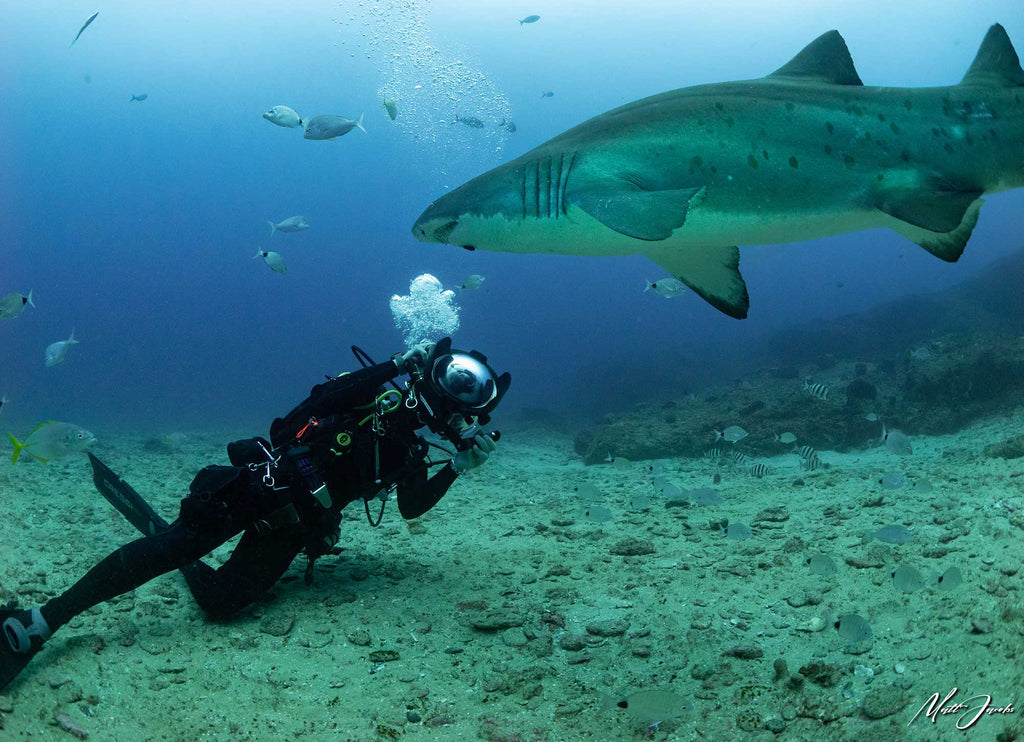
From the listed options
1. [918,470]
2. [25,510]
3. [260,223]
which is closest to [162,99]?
[260,223]

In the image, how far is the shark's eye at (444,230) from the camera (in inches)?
110

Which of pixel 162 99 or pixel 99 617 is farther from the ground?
pixel 99 617

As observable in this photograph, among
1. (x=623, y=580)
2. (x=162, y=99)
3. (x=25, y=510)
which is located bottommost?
(x=162, y=99)

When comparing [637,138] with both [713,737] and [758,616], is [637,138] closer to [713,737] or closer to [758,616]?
[713,737]

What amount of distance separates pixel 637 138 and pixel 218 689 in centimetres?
373

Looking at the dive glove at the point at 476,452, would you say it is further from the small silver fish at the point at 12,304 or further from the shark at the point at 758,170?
the small silver fish at the point at 12,304

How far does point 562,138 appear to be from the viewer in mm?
2916

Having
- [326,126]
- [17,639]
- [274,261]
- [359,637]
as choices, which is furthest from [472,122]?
[17,639]

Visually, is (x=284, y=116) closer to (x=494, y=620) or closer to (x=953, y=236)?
(x=494, y=620)

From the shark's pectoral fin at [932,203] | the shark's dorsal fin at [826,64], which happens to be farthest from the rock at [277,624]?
the shark's dorsal fin at [826,64]

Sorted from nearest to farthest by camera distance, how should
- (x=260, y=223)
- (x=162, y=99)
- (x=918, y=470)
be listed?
(x=918, y=470) → (x=162, y=99) → (x=260, y=223)

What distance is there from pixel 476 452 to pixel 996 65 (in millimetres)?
3726

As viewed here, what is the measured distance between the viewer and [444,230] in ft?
9.39

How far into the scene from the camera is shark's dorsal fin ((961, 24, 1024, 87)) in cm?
290
